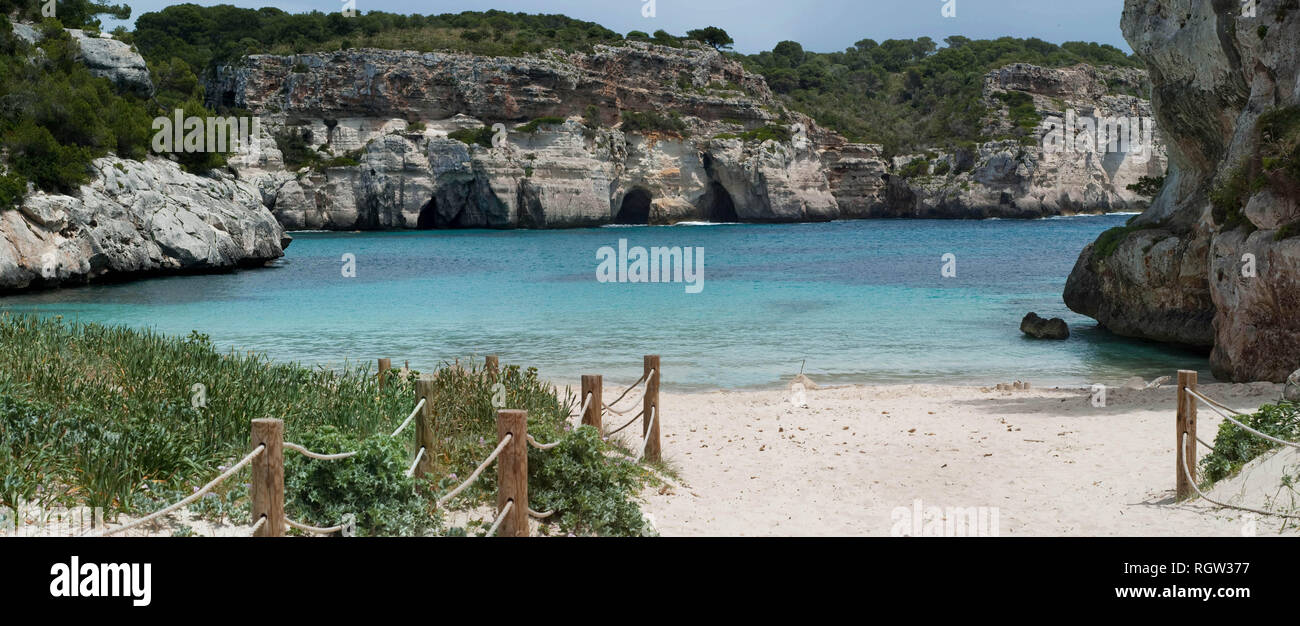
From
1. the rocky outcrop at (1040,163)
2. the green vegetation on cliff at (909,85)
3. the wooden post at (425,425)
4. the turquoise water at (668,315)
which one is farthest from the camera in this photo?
the green vegetation on cliff at (909,85)

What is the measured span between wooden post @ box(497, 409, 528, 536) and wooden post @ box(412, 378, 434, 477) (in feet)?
5.11

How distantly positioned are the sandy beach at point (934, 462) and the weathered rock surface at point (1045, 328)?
6235 millimetres

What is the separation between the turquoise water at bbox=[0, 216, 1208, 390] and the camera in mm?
17703

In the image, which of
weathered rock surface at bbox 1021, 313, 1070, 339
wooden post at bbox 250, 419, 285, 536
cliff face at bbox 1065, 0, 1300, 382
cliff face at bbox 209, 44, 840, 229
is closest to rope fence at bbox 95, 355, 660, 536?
wooden post at bbox 250, 419, 285, 536

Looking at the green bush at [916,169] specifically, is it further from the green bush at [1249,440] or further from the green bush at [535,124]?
the green bush at [1249,440]

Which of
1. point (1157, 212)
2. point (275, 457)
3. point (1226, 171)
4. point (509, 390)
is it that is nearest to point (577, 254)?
point (1157, 212)

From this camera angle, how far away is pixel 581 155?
3083 inches

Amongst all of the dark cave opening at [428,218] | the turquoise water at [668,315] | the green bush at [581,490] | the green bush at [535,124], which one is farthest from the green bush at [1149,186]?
the dark cave opening at [428,218]

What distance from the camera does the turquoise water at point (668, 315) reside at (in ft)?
58.1

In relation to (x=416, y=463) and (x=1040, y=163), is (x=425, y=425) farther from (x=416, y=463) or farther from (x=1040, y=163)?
(x=1040, y=163)

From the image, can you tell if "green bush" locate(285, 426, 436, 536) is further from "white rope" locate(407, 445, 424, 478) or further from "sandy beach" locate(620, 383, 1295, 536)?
"sandy beach" locate(620, 383, 1295, 536)

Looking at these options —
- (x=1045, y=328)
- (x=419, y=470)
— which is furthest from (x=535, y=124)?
(x=419, y=470)
